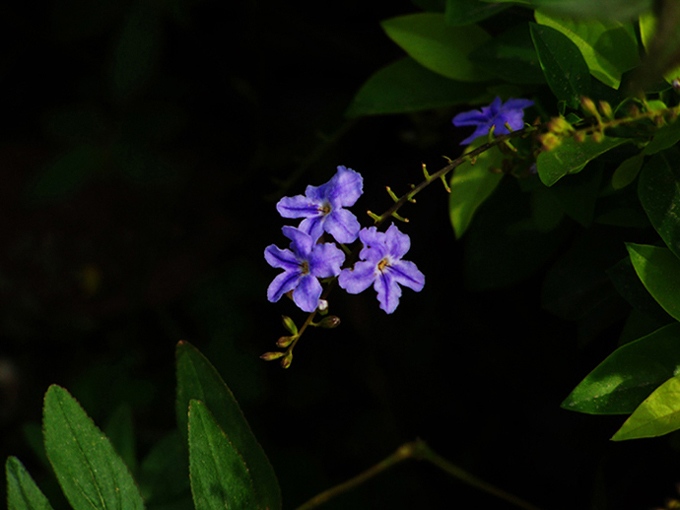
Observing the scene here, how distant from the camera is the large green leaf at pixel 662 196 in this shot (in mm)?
860

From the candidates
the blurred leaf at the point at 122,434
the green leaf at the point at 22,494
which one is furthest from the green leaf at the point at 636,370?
the blurred leaf at the point at 122,434

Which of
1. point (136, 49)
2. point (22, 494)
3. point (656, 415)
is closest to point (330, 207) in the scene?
point (656, 415)

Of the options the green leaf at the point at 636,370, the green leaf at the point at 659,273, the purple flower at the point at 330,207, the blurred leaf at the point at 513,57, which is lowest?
the green leaf at the point at 636,370

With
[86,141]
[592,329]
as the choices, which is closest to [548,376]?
[592,329]

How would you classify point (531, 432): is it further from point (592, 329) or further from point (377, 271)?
point (377, 271)

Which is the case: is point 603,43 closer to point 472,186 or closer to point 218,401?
point 472,186

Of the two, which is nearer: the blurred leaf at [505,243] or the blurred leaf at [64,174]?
the blurred leaf at [505,243]

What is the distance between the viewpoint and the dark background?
1535mm

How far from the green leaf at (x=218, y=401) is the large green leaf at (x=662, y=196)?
74 cm

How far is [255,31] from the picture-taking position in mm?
1933

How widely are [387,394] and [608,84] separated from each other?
119cm

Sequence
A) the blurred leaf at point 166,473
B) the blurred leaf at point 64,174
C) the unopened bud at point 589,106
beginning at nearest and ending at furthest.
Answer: the unopened bud at point 589,106 < the blurred leaf at point 166,473 < the blurred leaf at point 64,174

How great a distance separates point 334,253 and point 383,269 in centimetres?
10

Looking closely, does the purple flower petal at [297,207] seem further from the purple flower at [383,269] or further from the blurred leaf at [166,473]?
the blurred leaf at [166,473]
